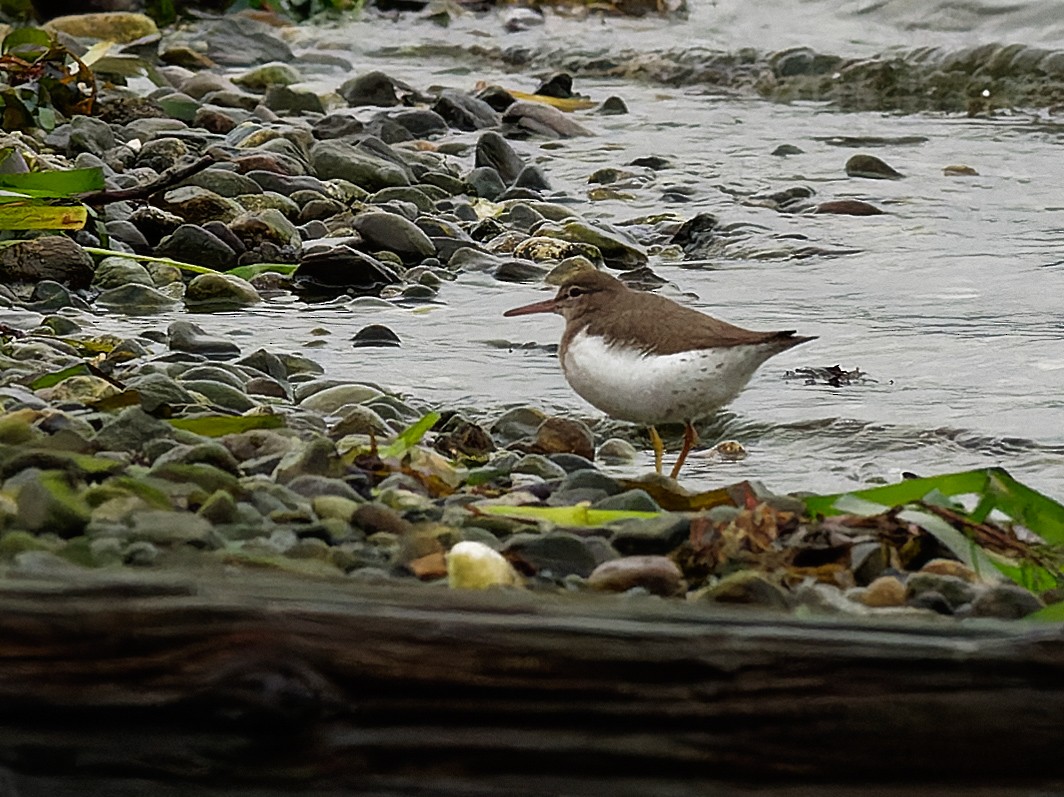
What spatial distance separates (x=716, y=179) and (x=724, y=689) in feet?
23.5

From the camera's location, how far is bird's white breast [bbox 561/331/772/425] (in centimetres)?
413

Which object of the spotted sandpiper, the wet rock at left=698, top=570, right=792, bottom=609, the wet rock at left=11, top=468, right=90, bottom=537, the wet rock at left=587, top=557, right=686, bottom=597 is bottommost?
the spotted sandpiper

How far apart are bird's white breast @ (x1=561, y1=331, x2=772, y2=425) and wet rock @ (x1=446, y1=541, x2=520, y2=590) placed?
1663 millimetres

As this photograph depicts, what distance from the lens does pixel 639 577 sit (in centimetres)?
259

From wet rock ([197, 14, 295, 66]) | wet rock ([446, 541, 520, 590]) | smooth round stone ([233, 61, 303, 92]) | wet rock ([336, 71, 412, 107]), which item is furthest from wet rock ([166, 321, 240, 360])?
wet rock ([197, 14, 295, 66])

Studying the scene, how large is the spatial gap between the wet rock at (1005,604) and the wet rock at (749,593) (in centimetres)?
31

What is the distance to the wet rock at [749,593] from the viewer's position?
2.49 m

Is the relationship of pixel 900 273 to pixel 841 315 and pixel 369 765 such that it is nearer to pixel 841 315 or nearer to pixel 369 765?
pixel 841 315

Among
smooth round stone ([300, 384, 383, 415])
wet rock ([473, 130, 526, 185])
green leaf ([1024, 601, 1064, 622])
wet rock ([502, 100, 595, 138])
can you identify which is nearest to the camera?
green leaf ([1024, 601, 1064, 622])

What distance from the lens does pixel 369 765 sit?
202 cm

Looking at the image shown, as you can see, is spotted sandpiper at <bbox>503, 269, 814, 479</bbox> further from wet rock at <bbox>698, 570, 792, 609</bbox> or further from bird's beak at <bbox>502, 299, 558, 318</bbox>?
wet rock at <bbox>698, 570, 792, 609</bbox>

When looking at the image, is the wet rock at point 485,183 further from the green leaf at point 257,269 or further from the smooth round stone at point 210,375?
the smooth round stone at point 210,375

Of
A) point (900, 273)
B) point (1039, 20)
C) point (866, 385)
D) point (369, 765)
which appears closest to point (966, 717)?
point (369, 765)

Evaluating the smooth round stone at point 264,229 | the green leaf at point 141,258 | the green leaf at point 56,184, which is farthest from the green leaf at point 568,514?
the smooth round stone at point 264,229
